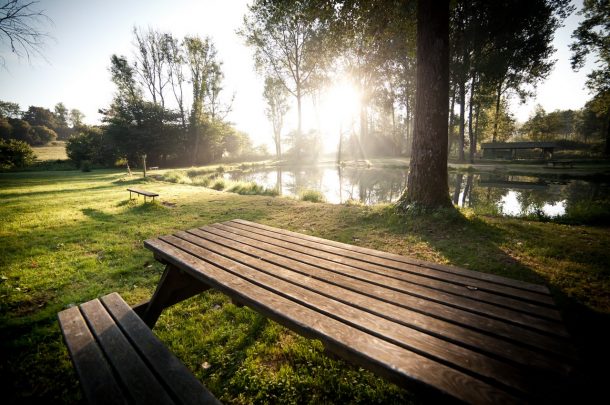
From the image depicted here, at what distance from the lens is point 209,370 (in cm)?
250

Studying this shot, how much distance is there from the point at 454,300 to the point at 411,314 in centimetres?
36

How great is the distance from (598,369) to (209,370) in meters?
3.60

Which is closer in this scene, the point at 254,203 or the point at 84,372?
the point at 84,372

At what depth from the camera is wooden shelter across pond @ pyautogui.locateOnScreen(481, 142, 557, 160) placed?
24.6 metres

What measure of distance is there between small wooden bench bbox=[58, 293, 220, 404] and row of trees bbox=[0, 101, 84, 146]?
174 feet

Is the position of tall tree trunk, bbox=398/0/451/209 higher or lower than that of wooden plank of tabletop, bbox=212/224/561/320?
higher

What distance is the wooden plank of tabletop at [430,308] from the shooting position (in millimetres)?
1225

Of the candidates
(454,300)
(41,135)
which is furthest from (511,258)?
(41,135)

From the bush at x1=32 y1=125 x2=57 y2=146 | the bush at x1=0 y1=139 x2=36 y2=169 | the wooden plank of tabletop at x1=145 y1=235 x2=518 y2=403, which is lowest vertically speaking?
the wooden plank of tabletop at x1=145 y1=235 x2=518 y2=403

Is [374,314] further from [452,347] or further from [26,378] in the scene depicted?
[26,378]

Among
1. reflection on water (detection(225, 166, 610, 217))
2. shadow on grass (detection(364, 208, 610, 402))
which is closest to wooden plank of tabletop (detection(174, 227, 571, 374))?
shadow on grass (detection(364, 208, 610, 402))

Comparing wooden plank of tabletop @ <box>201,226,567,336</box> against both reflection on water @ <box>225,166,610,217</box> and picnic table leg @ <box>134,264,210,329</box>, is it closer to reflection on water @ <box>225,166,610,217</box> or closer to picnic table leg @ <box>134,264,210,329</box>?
picnic table leg @ <box>134,264,210,329</box>

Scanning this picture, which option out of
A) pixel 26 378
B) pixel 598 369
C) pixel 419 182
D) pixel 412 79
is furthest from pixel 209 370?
pixel 412 79

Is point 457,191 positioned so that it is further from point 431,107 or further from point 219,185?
point 219,185
